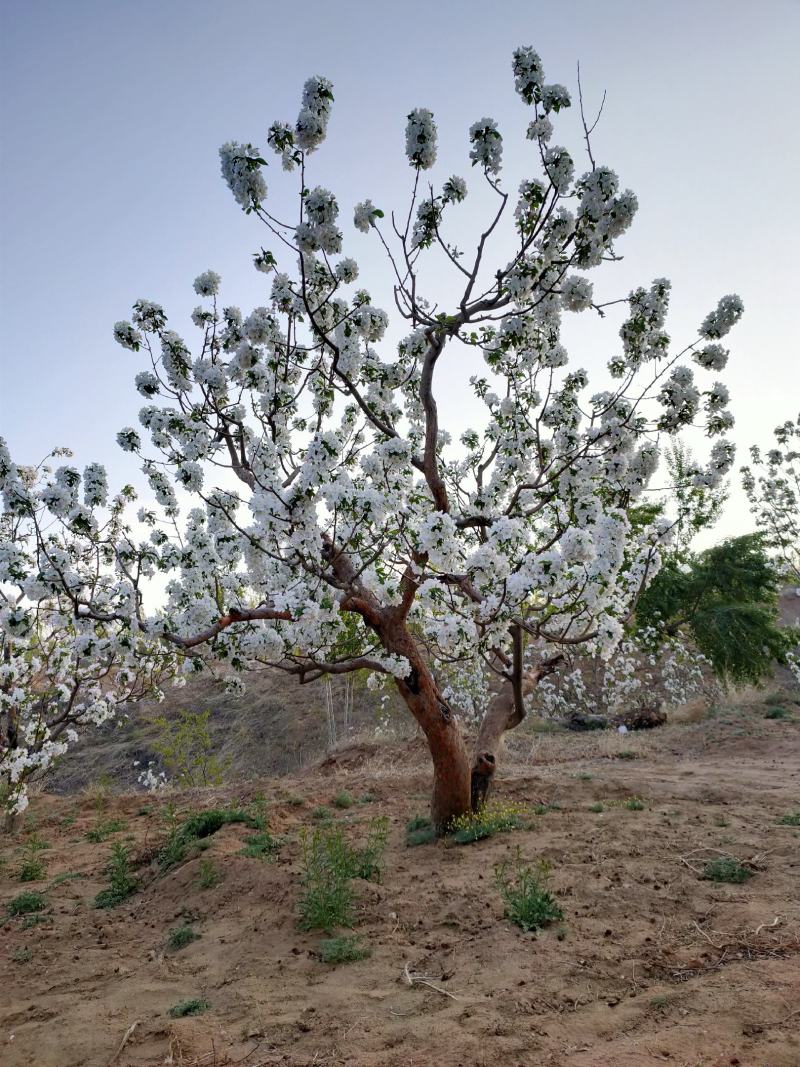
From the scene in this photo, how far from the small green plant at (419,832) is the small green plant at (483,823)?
0.28 m

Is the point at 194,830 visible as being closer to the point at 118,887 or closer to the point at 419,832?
the point at 118,887

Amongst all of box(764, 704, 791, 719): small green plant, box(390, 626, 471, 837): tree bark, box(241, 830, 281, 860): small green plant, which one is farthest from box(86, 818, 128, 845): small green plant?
box(764, 704, 791, 719): small green plant

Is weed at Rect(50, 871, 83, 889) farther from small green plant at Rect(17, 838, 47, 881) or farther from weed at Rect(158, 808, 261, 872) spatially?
weed at Rect(158, 808, 261, 872)

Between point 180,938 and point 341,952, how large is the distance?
70.9 inches

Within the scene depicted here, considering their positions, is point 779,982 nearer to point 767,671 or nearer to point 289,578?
point 289,578

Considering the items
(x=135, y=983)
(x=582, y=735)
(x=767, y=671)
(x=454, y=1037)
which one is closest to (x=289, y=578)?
(x=135, y=983)

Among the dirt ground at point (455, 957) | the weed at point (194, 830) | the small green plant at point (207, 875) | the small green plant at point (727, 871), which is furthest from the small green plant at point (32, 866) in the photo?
the small green plant at point (727, 871)

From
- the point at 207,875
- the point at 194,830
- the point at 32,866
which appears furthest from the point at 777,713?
the point at 32,866

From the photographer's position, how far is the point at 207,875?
6.72 metres

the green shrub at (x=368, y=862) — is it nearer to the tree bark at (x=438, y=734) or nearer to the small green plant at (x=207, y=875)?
the tree bark at (x=438, y=734)

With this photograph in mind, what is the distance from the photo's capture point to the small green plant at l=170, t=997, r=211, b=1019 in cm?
407

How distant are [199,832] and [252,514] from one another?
212 inches

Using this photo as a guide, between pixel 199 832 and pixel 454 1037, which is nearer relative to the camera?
pixel 454 1037

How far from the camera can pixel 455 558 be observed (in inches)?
218
